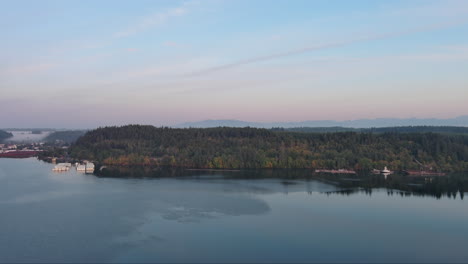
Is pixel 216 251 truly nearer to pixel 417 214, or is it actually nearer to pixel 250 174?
pixel 417 214

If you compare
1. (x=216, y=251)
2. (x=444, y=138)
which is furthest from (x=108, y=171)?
(x=444, y=138)

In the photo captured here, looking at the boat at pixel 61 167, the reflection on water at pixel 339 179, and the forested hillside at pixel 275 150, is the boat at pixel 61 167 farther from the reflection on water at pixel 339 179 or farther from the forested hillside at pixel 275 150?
the forested hillside at pixel 275 150

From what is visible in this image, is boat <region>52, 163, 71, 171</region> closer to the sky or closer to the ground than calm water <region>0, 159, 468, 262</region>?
closer to the sky

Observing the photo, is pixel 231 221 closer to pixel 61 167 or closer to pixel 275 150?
pixel 275 150

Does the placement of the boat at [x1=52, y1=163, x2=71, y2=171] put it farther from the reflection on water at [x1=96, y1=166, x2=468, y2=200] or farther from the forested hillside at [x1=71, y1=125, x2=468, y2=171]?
the forested hillside at [x1=71, y1=125, x2=468, y2=171]

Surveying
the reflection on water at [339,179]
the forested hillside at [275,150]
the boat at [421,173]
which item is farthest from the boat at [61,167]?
the boat at [421,173]

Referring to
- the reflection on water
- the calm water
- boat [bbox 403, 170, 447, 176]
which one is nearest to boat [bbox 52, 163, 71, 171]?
the reflection on water
